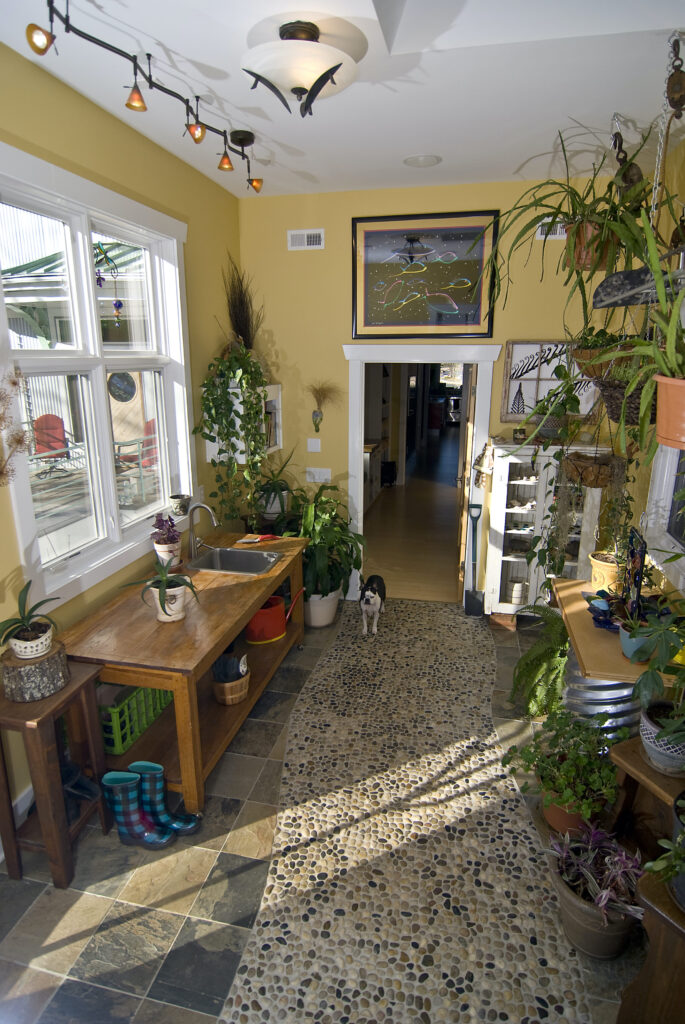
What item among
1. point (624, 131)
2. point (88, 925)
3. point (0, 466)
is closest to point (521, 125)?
point (624, 131)

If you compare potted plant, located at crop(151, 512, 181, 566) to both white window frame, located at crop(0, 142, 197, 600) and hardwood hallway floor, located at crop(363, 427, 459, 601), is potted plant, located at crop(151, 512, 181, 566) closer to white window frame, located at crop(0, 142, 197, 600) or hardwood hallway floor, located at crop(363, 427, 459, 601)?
white window frame, located at crop(0, 142, 197, 600)

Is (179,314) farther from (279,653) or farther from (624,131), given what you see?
(624,131)

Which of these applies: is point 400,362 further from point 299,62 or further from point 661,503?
point 299,62

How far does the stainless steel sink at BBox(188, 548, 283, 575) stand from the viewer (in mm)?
3645

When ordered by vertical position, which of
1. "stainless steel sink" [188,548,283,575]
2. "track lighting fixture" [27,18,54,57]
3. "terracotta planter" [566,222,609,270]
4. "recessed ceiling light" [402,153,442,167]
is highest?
"recessed ceiling light" [402,153,442,167]

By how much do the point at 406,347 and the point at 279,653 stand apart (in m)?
2.36

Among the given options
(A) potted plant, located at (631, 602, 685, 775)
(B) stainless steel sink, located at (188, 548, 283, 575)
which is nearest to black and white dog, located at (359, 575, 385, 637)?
(B) stainless steel sink, located at (188, 548, 283, 575)

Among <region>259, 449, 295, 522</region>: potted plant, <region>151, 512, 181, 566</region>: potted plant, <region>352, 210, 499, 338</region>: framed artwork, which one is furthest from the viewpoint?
<region>259, 449, 295, 522</region>: potted plant

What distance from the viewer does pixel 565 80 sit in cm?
247

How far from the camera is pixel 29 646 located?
84.7 inches

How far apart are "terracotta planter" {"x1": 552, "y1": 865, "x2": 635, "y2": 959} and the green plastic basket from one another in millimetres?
1745

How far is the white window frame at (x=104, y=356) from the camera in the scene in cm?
238

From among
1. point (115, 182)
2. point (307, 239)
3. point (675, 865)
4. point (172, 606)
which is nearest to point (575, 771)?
point (675, 865)

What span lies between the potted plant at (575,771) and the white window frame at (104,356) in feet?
7.06
